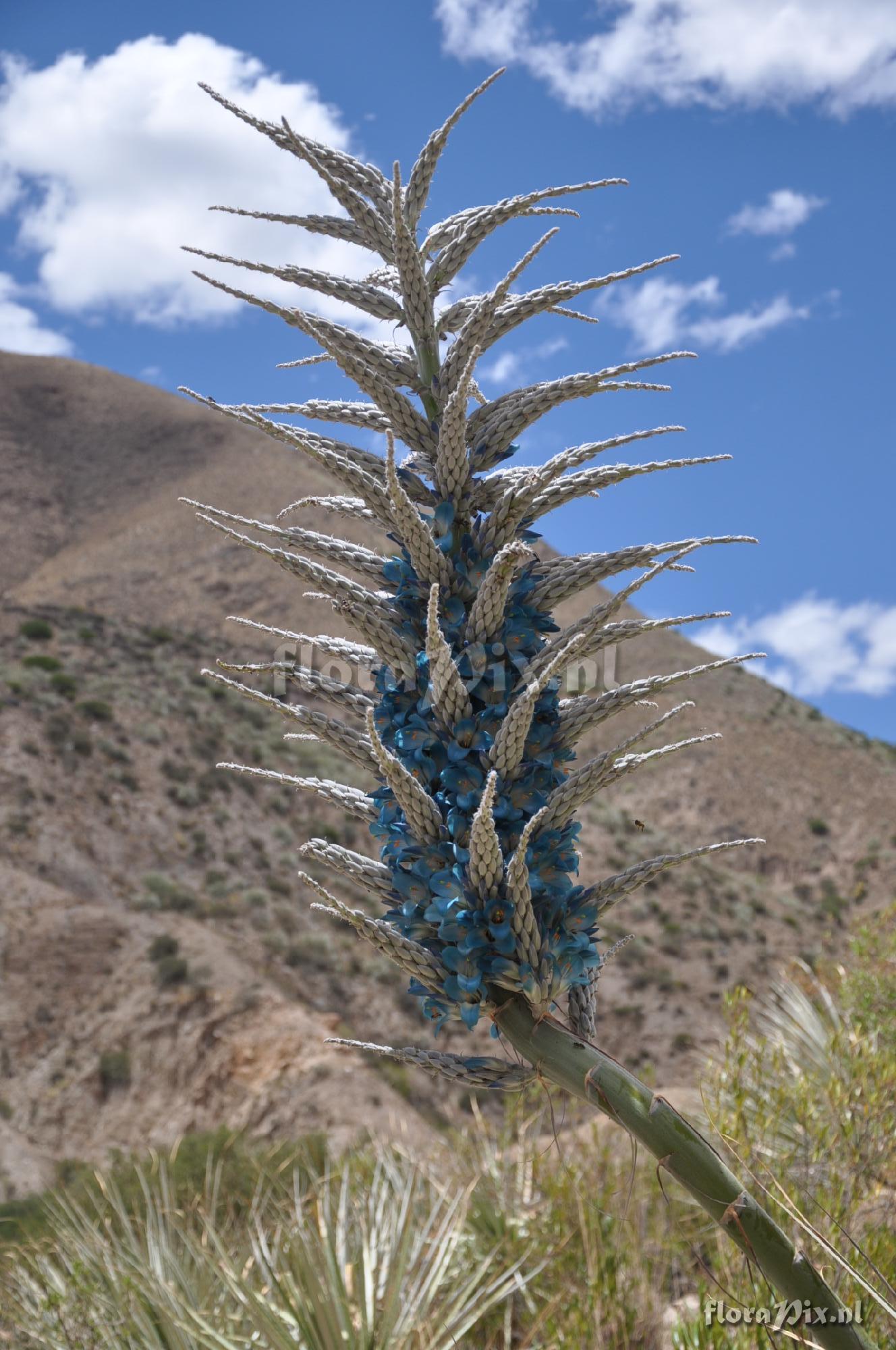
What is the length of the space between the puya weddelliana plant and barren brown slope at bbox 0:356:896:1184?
15.0 metres

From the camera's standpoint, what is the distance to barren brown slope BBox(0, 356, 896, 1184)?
59.8ft

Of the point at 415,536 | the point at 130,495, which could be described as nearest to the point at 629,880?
the point at 415,536

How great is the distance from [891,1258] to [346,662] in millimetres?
3898

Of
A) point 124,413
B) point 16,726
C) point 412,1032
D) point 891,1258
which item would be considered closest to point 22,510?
point 124,413

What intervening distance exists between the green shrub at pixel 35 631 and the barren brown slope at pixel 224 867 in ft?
1.53

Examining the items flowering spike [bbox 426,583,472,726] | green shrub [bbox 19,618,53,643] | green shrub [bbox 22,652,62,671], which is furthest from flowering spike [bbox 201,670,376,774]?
green shrub [bbox 19,618,53,643]

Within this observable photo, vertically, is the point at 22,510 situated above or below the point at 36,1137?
above

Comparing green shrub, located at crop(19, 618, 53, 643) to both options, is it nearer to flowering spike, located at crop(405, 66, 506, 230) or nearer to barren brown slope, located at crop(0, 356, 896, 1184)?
barren brown slope, located at crop(0, 356, 896, 1184)

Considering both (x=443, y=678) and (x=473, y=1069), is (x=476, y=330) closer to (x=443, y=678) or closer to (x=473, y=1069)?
(x=443, y=678)

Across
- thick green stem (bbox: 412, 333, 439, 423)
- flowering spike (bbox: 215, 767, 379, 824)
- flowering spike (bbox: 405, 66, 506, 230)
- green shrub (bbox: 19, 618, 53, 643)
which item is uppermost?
green shrub (bbox: 19, 618, 53, 643)

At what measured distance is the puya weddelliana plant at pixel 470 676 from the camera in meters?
2.21

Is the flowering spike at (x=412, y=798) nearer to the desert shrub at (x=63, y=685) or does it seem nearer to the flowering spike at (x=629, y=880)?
the flowering spike at (x=629, y=880)

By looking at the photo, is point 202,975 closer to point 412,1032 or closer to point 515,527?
point 412,1032

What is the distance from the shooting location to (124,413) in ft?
241
